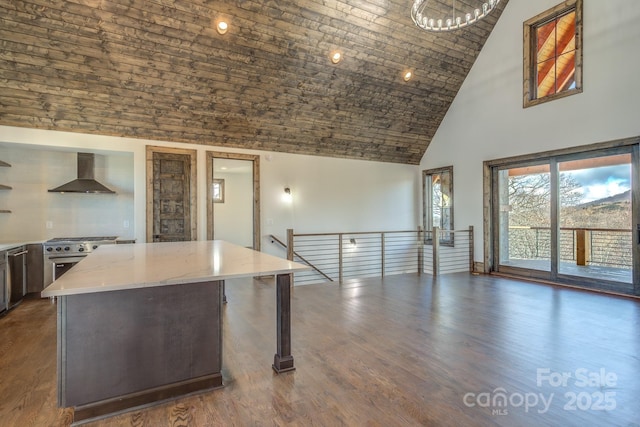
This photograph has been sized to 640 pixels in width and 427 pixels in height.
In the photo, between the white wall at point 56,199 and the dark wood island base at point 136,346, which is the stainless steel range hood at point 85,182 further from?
the dark wood island base at point 136,346

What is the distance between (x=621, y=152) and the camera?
477 cm

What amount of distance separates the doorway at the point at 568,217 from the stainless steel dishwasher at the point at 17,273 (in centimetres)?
760

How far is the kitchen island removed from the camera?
75.6 inches

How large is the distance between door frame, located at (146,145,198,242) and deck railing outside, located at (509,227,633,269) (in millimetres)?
5812

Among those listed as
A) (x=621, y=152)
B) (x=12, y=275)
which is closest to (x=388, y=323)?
(x=621, y=152)

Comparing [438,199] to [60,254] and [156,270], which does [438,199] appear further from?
[60,254]

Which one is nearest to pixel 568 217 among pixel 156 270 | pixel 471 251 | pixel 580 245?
pixel 580 245

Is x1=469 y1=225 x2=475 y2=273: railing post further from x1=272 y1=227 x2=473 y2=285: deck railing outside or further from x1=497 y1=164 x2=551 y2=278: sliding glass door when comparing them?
x1=497 y1=164 x2=551 y2=278: sliding glass door

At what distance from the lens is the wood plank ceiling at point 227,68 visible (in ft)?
13.4

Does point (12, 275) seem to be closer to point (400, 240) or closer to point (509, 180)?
point (400, 240)

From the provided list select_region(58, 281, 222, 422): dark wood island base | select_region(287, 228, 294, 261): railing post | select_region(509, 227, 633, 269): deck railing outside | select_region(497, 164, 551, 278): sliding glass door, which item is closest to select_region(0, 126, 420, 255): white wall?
select_region(287, 228, 294, 261): railing post

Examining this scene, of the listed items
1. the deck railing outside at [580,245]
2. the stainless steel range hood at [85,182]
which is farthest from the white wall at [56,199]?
the deck railing outside at [580,245]

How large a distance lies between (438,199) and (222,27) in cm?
577

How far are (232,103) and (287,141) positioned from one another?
1401mm
